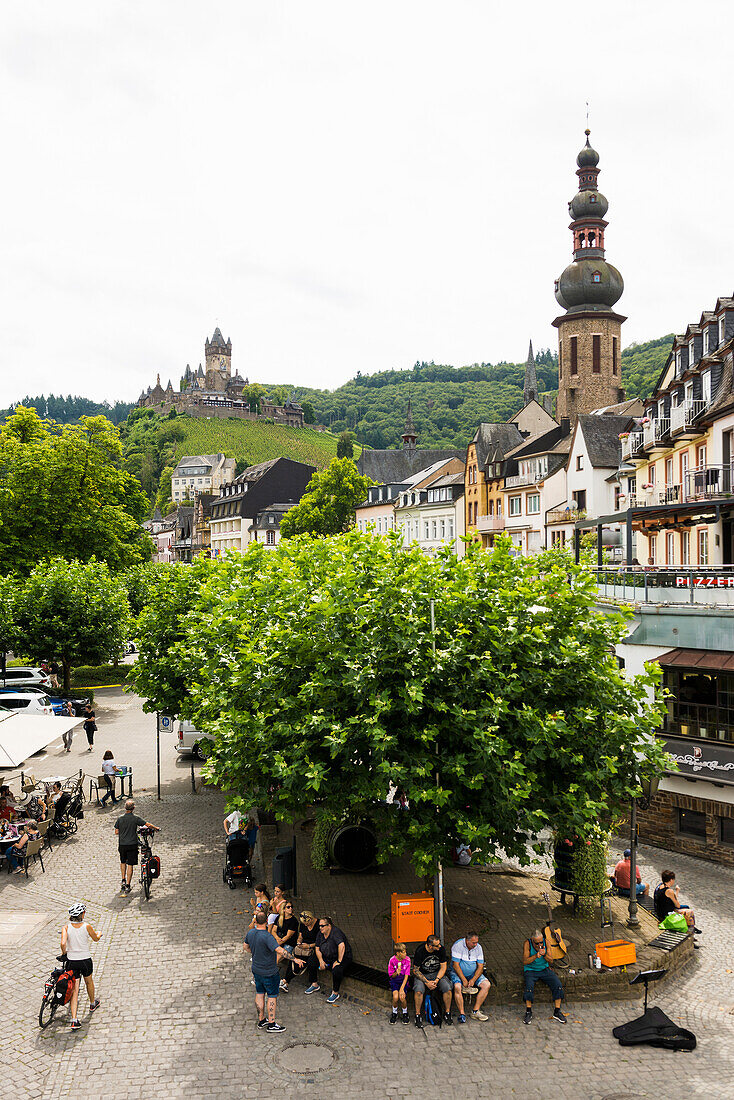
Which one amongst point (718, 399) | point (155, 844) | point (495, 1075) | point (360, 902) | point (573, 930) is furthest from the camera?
point (718, 399)

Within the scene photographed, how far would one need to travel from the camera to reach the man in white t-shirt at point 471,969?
1269cm

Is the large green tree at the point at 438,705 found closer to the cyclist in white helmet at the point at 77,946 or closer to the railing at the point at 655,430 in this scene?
the cyclist in white helmet at the point at 77,946

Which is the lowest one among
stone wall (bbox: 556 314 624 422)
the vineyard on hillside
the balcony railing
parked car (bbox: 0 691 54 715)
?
parked car (bbox: 0 691 54 715)

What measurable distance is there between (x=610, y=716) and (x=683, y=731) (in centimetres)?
800

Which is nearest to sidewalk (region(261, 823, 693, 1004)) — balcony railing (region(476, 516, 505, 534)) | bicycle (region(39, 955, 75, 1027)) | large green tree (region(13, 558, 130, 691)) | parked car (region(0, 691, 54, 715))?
bicycle (region(39, 955, 75, 1027))

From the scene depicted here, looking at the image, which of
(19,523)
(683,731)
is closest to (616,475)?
(683,731)

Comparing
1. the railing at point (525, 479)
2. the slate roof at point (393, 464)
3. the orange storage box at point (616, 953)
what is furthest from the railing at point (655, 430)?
the slate roof at point (393, 464)

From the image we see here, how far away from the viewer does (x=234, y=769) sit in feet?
45.8

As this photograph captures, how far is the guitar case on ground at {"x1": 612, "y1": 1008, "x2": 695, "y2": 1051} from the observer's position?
11.9 metres

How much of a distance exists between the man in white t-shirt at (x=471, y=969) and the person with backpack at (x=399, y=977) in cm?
79

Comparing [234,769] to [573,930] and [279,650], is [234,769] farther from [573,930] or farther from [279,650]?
[573,930]

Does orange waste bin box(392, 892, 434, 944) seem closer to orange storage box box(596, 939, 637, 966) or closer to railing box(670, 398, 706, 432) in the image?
orange storage box box(596, 939, 637, 966)

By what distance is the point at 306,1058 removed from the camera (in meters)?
11.2

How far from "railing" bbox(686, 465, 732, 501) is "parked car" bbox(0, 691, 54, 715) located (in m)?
25.8
